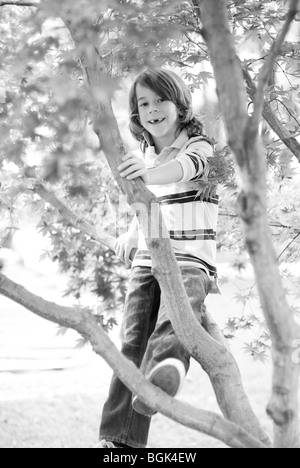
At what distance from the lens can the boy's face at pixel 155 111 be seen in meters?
2.02

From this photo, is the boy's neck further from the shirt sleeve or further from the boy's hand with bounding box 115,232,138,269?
the boy's hand with bounding box 115,232,138,269

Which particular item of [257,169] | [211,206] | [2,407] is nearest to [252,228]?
[257,169]

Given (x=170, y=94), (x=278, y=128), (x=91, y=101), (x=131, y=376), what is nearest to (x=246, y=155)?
(x=91, y=101)

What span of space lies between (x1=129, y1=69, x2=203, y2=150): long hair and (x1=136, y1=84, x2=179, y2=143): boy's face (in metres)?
0.02

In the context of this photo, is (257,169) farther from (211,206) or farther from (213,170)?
(211,206)

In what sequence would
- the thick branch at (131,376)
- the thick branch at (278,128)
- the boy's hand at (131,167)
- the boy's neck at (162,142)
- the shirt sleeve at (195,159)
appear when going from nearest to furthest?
the thick branch at (131,376) < the boy's hand at (131,167) < the shirt sleeve at (195,159) < the thick branch at (278,128) < the boy's neck at (162,142)

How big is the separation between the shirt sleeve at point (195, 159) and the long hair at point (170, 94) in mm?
124

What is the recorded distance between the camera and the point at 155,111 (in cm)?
203

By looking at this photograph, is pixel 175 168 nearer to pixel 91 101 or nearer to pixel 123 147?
pixel 123 147

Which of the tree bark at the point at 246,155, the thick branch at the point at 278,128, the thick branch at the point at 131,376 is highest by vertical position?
the thick branch at the point at 278,128

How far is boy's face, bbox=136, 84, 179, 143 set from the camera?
202cm

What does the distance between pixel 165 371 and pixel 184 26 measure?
0.98 metres

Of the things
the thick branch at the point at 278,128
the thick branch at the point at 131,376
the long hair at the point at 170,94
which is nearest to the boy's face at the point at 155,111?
the long hair at the point at 170,94

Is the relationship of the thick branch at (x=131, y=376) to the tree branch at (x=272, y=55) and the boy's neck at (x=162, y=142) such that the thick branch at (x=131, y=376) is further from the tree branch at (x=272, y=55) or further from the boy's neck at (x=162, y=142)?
the boy's neck at (x=162, y=142)
